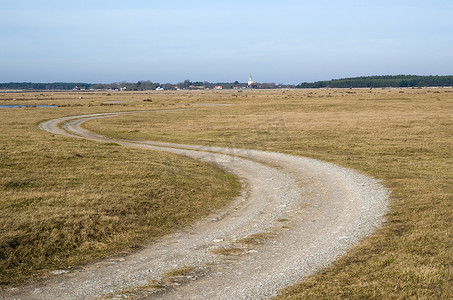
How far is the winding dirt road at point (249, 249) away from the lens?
32.9 feet

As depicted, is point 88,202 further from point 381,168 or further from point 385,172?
point 381,168

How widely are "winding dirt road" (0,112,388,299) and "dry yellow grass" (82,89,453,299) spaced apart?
810mm

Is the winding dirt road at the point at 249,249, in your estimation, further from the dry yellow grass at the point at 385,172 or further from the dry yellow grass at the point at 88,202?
the dry yellow grass at the point at 88,202

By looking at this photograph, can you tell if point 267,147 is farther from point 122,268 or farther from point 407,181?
point 122,268

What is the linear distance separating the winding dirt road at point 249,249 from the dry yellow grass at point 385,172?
2.66 feet

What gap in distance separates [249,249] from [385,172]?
16487mm

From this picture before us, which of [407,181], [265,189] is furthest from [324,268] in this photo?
[407,181]

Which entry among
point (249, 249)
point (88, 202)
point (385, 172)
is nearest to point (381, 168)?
point (385, 172)

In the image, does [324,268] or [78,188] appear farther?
[78,188]

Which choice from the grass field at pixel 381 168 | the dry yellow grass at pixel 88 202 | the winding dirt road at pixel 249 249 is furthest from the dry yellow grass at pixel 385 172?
the dry yellow grass at pixel 88 202

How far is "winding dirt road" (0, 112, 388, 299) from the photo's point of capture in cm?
1002

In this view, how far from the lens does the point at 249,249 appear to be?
1297cm

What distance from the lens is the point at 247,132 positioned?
2131 inches

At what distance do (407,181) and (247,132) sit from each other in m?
32.3
